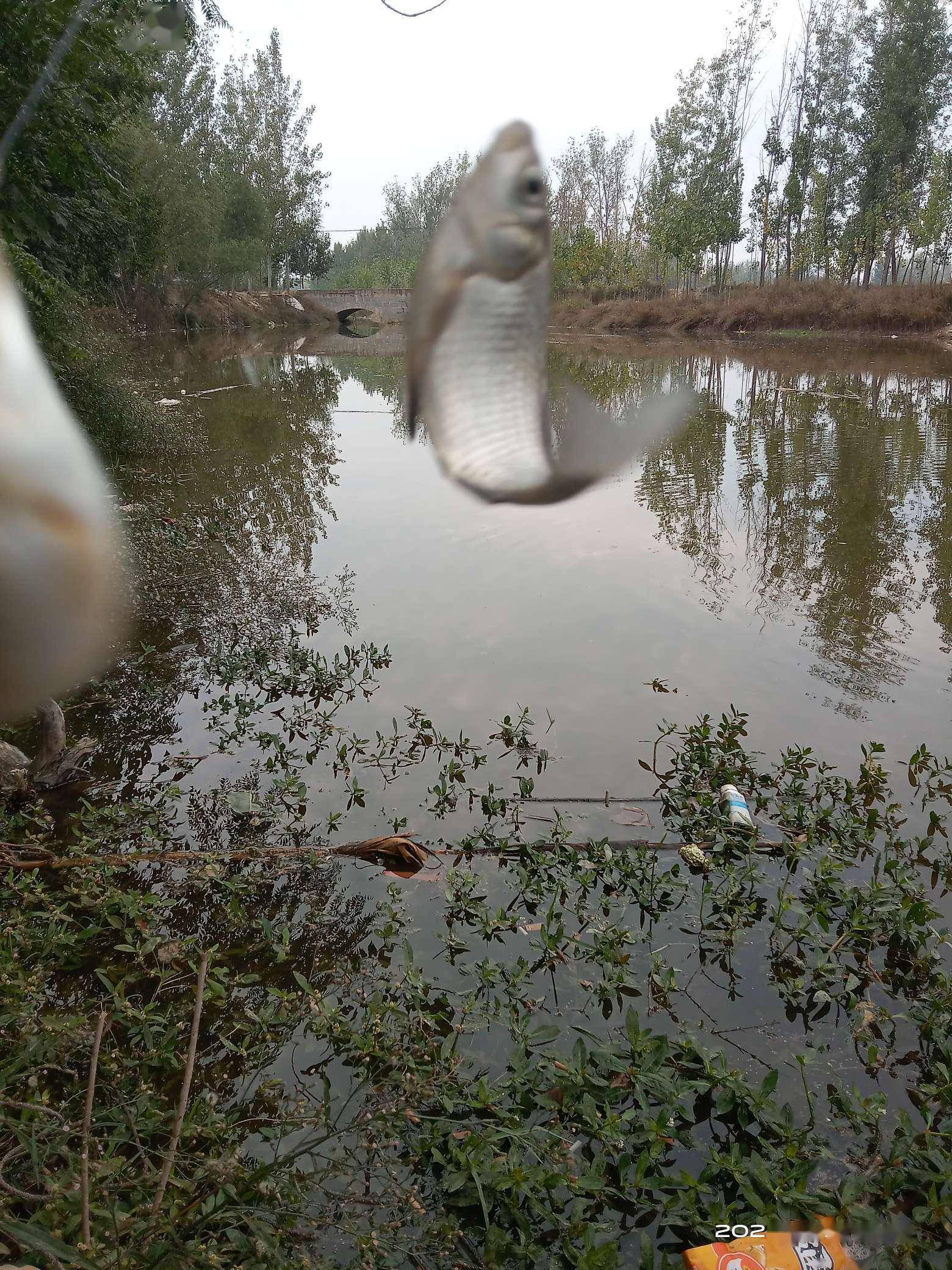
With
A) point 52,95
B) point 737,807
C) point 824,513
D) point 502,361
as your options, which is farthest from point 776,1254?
point 824,513

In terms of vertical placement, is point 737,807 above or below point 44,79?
below

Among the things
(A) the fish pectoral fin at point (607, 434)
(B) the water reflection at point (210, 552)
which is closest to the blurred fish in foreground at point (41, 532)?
(A) the fish pectoral fin at point (607, 434)

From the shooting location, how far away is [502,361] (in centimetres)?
55

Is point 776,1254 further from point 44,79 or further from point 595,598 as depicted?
point 595,598

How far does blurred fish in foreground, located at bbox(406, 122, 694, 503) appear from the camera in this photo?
1.66 feet

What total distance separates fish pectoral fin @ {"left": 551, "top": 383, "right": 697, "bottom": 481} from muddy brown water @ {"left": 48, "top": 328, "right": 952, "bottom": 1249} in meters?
0.03

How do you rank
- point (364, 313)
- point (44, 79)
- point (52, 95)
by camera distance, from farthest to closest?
1. point (52, 95)
2. point (364, 313)
3. point (44, 79)

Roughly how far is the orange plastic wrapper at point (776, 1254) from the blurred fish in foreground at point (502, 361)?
7.30ft

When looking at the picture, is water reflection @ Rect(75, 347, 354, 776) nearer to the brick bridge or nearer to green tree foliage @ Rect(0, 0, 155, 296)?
green tree foliage @ Rect(0, 0, 155, 296)

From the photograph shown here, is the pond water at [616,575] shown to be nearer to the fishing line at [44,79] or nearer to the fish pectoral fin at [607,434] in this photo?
the fish pectoral fin at [607,434]

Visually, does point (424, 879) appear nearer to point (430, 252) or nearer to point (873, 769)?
point (873, 769)

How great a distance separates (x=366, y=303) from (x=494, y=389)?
3.52 ft

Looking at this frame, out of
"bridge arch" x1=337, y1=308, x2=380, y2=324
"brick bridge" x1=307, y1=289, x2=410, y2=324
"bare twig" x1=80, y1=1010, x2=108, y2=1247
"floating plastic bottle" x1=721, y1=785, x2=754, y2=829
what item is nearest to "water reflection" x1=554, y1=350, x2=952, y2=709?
"brick bridge" x1=307, y1=289, x2=410, y2=324

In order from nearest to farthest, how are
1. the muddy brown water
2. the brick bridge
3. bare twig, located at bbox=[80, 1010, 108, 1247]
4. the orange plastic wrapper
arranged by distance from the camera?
the brick bridge → bare twig, located at bbox=[80, 1010, 108, 1247] → the orange plastic wrapper → the muddy brown water
